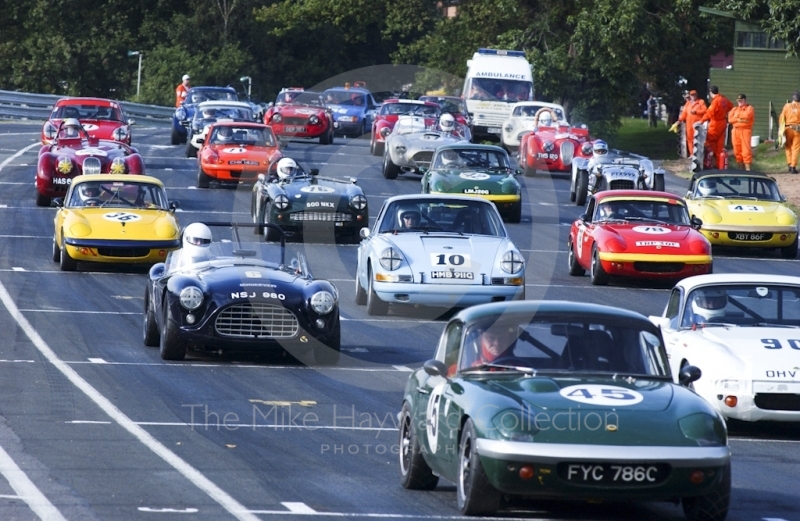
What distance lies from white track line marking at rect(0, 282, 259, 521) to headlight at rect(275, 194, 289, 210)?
7.65m

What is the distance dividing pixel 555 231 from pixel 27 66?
4811 cm

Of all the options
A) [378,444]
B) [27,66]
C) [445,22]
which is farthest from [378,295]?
[27,66]

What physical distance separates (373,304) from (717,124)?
58.7 ft

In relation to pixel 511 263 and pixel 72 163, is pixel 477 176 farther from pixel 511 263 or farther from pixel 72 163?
pixel 511 263

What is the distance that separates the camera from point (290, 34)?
73438 millimetres

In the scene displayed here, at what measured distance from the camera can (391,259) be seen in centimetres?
1653

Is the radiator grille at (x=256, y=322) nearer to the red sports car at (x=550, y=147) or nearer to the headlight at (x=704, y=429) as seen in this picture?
the headlight at (x=704, y=429)

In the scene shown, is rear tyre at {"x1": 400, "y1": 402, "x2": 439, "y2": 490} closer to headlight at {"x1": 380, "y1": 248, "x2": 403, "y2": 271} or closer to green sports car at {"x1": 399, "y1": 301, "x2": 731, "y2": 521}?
green sports car at {"x1": 399, "y1": 301, "x2": 731, "y2": 521}

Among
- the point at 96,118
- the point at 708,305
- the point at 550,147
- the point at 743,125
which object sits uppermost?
the point at 743,125

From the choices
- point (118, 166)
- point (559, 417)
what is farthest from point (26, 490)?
point (118, 166)

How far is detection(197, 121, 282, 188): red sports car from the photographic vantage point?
97.2 feet

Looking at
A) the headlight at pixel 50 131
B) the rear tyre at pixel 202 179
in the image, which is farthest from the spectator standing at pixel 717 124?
the headlight at pixel 50 131

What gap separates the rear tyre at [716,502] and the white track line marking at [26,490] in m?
3.16

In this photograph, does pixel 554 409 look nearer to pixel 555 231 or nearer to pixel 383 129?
pixel 555 231
